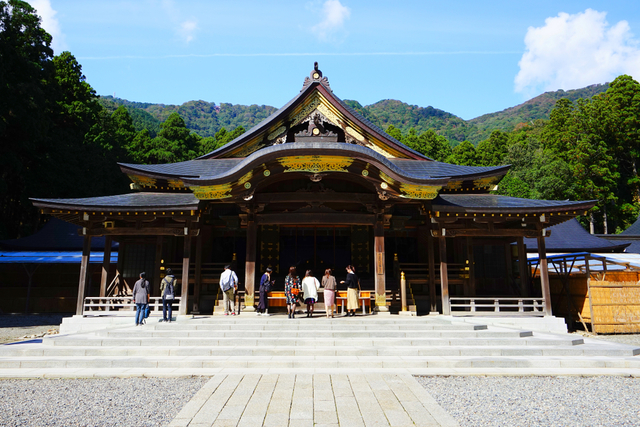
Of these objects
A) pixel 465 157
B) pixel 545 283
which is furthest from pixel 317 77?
pixel 465 157

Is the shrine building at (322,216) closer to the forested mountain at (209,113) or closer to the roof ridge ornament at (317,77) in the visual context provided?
the roof ridge ornament at (317,77)

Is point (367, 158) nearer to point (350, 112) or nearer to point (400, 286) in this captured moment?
point (350, 112)

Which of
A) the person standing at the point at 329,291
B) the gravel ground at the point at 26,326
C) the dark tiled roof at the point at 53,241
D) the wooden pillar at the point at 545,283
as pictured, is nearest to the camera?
the person standing at the point at 329,291

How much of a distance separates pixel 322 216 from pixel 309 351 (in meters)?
5.55

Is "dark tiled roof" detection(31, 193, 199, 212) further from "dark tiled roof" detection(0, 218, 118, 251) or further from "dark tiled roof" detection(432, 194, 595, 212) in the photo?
"dark tiled roof" detection(0, 218, 118, 251)

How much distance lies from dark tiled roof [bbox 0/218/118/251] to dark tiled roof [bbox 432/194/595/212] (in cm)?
1796

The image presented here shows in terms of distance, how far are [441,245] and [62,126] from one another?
3276 cm

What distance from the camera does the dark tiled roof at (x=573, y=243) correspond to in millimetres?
20875

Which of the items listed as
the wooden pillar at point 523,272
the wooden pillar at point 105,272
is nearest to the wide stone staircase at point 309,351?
the wooden pillar at point 105,272

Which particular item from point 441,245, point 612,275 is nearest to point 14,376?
point 441,245

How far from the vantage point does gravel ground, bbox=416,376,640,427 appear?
462cm

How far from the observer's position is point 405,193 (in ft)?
39.4

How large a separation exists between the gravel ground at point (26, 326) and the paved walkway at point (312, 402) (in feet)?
32.9

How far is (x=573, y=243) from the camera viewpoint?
2147 centimetres
